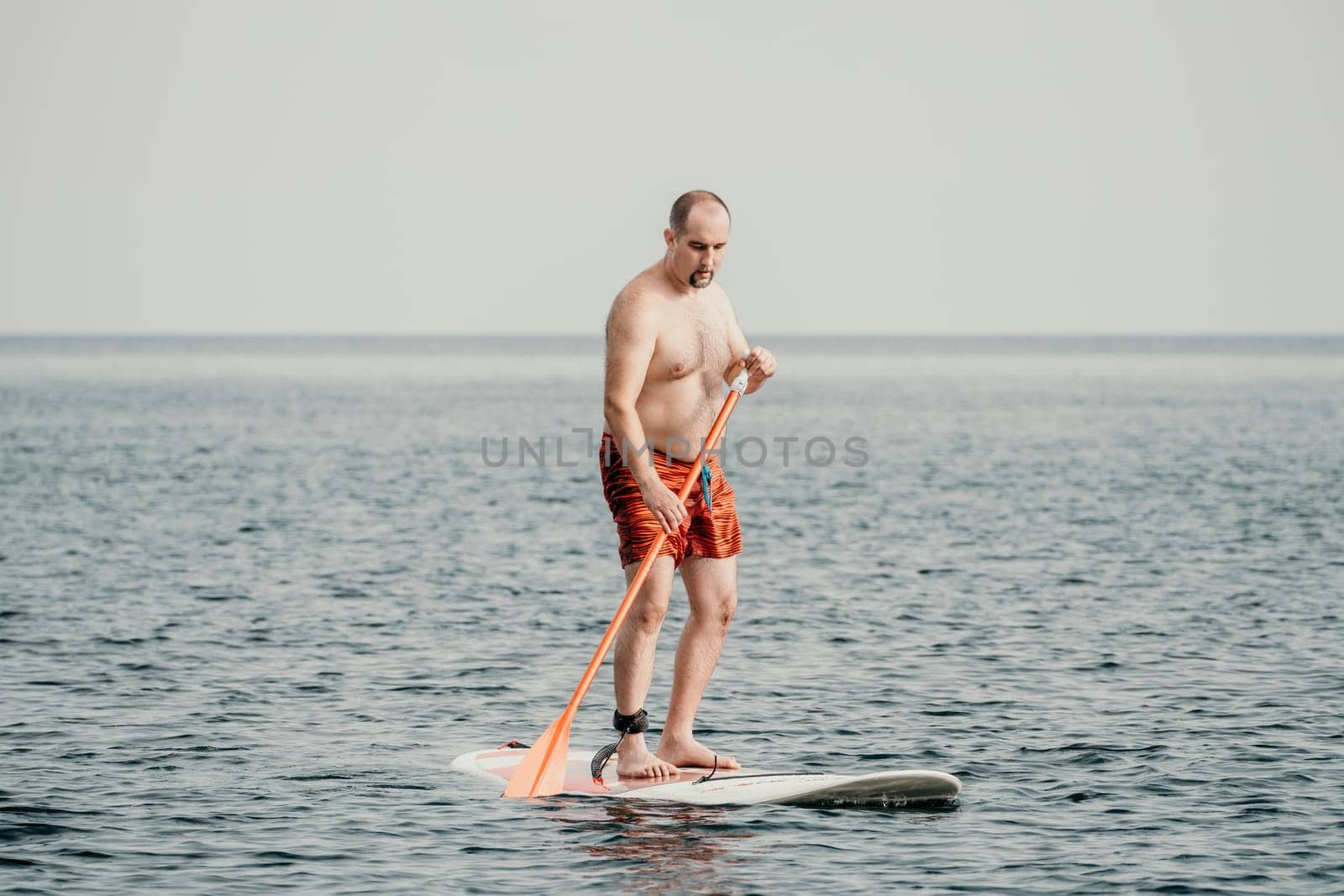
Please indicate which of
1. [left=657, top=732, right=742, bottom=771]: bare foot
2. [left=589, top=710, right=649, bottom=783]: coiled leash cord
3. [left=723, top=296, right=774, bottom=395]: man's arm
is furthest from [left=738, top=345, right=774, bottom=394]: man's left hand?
[left=657, top=732, right=742, bottom=771]: bare foot

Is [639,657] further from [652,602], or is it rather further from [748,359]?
[748,359]

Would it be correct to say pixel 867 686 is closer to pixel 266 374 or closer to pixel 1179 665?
pixel 1179 665

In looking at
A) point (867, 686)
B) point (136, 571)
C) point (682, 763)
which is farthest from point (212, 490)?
point (682, 763)

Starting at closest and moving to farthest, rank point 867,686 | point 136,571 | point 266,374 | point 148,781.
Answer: point 148,781
point 867,686
point 136,571
point 266,374

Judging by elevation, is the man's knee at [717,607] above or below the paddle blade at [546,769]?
above

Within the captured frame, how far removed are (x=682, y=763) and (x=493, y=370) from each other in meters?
151

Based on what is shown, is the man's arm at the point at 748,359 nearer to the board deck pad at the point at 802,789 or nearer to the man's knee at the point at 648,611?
the man's knee at the point at 648,611

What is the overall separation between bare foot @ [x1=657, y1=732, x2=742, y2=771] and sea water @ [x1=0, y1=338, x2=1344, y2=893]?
0.54 metres

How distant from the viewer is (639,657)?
29.2ft

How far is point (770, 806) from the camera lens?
892 centimetres

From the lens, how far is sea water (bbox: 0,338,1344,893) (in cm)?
809

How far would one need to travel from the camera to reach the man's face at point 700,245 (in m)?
8.44

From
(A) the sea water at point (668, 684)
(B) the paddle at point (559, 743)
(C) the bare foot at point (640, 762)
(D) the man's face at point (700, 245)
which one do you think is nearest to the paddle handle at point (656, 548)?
(B) the paddle at point (559, 743)

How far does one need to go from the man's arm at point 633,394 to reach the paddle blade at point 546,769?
1411mm
